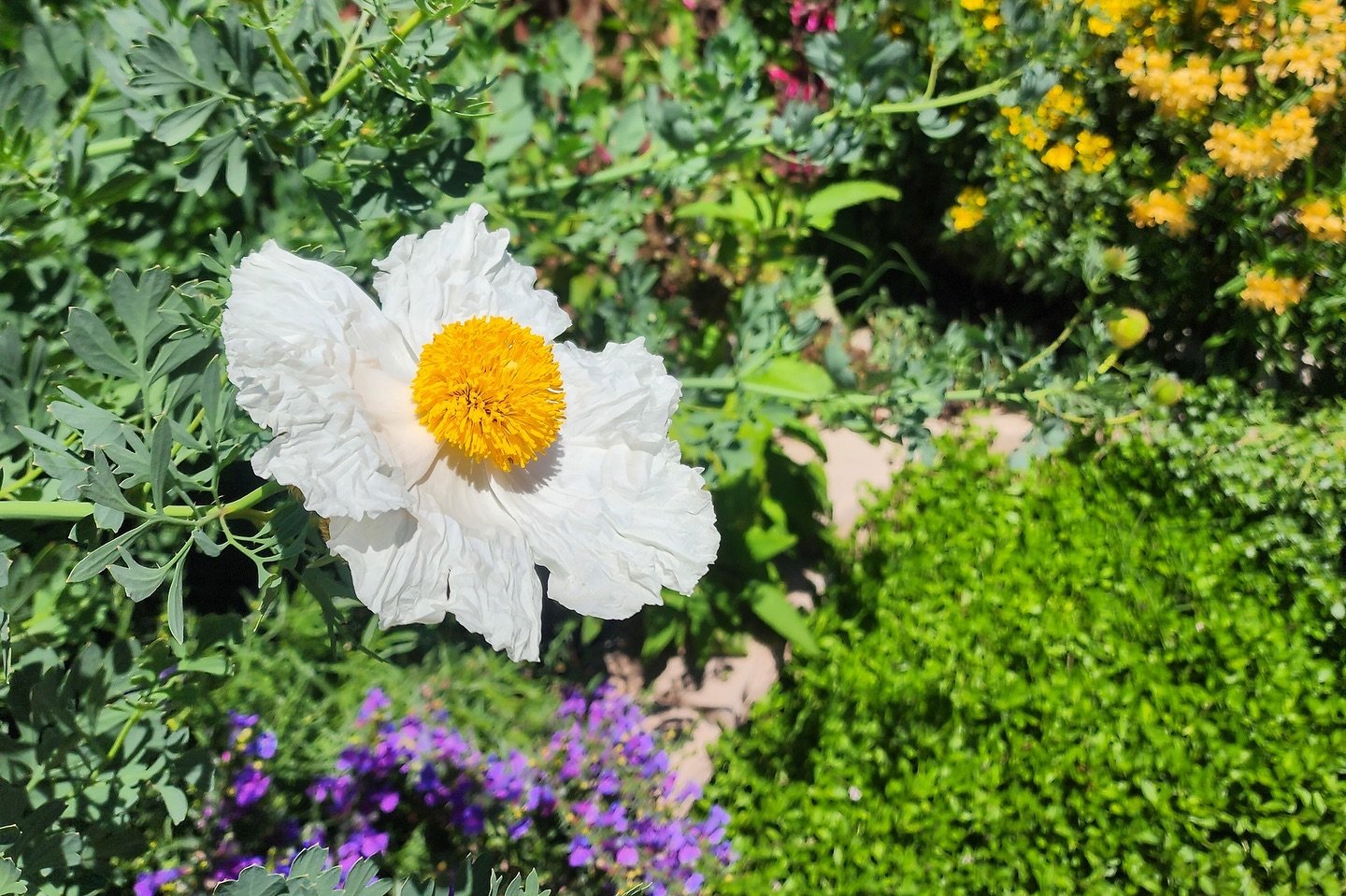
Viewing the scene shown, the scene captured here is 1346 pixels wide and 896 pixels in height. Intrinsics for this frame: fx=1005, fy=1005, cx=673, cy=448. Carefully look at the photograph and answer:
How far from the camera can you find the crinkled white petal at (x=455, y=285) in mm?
1170

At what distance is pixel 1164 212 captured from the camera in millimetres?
2568

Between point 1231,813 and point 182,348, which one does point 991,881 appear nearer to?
point 1231,813

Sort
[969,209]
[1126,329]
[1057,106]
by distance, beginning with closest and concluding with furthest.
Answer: [1126,329] < [1057,106] < [969,209]

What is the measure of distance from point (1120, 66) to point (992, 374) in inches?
45.7

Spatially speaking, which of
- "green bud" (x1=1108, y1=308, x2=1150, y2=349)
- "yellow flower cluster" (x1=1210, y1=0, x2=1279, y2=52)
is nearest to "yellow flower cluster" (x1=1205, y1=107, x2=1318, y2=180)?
"yellow flower cluster" (x1=1210, y1=0, x2=1279, y2=52)

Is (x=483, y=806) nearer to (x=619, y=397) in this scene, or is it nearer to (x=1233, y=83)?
(x=619, y=397)

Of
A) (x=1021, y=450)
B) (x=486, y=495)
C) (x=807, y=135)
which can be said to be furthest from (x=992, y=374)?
(x=486, y=495)

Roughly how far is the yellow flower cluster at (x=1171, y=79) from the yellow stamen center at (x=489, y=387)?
6.80 ft

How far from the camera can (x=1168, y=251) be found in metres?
2.71

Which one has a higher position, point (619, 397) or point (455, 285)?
point (455, 285)

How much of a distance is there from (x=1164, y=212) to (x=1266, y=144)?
0.26 metres

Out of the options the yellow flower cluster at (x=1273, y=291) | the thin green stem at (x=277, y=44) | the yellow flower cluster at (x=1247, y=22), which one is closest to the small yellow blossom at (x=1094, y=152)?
the yellow flower cluster at (x=1247, y=22)

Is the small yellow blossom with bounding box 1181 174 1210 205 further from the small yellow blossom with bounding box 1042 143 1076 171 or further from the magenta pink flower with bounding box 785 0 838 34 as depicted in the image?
the magenta pink flower with bounding box 785 0 838 34

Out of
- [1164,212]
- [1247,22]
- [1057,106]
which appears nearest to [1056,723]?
[1164,212]
